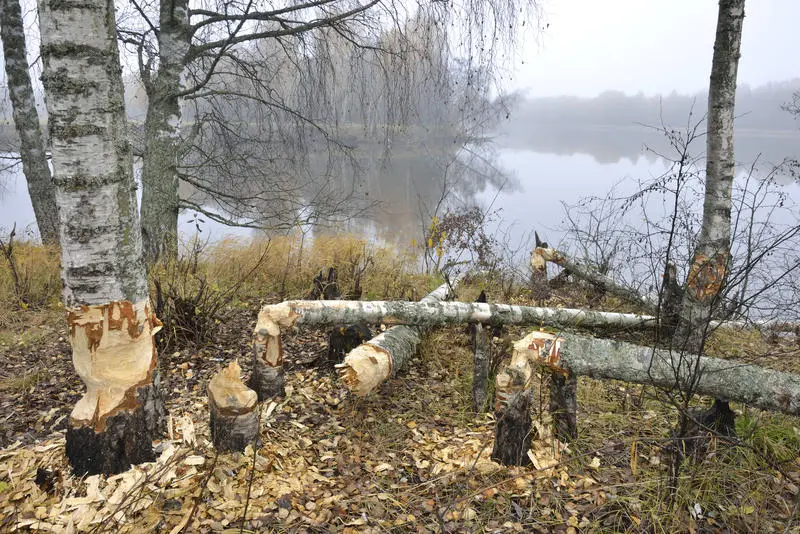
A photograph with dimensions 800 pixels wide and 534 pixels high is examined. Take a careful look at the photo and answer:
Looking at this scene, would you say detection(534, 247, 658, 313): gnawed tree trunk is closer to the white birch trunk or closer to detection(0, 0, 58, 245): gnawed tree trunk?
the white birch trunk

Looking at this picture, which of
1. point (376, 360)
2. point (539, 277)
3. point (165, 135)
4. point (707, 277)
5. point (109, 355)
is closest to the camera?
point (109, 355)

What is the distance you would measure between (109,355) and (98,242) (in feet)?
1.81

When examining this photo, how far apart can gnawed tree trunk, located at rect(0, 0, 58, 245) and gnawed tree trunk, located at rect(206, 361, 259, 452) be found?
4791 millimetres

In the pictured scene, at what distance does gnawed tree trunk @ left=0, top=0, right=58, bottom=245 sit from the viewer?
584 centimetres

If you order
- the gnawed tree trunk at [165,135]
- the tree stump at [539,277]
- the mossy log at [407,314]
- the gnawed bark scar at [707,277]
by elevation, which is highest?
the gnawed tree trunk at [165,135]

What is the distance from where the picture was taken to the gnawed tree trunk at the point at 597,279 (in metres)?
5.50

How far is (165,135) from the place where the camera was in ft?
17.8

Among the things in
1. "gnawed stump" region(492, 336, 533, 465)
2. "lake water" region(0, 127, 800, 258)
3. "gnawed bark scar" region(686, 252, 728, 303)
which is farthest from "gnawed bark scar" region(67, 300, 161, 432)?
"lake water" region(0, 127, 800, 258)

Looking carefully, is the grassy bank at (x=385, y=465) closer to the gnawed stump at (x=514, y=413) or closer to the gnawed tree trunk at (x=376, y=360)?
the gnawed stump at (x=514, y=413)

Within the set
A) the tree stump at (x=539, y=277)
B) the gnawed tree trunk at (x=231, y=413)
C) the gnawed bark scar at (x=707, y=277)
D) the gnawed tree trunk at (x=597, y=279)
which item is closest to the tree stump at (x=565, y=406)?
the gnawed bark scar at (x=707, y=277)

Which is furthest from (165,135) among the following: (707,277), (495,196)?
(495,196)

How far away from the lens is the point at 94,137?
207 centimetres

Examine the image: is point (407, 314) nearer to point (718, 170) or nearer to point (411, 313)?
point (411, 313)

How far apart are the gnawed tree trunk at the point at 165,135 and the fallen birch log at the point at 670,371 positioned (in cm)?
454
